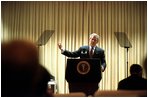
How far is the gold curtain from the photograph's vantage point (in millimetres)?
5773

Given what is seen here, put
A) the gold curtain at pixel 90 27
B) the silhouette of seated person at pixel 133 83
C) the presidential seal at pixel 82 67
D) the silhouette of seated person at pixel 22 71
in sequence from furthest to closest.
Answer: the gold curtain at pixel 90 27, the presidential seal at pixel 82 67, the silhouette of seated person at pixel 133 83, the silhouette of seated person at pixel 22 71

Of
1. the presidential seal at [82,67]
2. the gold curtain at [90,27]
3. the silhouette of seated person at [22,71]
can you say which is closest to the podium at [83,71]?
the presidential seal at [82,67]

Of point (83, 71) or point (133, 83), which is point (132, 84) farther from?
point (83, 71)

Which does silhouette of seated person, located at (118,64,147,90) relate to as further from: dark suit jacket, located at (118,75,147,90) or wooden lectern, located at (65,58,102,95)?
wooden lectern, located at (65,58,102,95)

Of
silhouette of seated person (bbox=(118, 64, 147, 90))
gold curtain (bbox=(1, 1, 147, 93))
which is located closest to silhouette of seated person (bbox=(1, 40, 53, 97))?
silhouette of seated person (bbox=(118, 64, 147, 90))

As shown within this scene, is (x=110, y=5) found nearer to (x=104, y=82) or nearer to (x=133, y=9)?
(x=133, y=9)

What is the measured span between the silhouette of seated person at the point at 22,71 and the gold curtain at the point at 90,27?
4197 millimetres

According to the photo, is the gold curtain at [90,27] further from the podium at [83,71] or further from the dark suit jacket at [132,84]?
the dark suit jacket at [132,84]

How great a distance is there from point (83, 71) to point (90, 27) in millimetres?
3179

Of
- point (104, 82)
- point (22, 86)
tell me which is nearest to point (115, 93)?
point (22, 86)

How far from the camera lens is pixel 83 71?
273 centimetres

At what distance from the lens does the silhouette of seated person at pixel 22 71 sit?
1.36 metres

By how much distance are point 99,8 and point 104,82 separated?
1.57 m

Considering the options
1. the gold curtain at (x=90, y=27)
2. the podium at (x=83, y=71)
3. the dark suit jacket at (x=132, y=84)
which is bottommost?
the dark suit jacket at (x=132, y=84)
